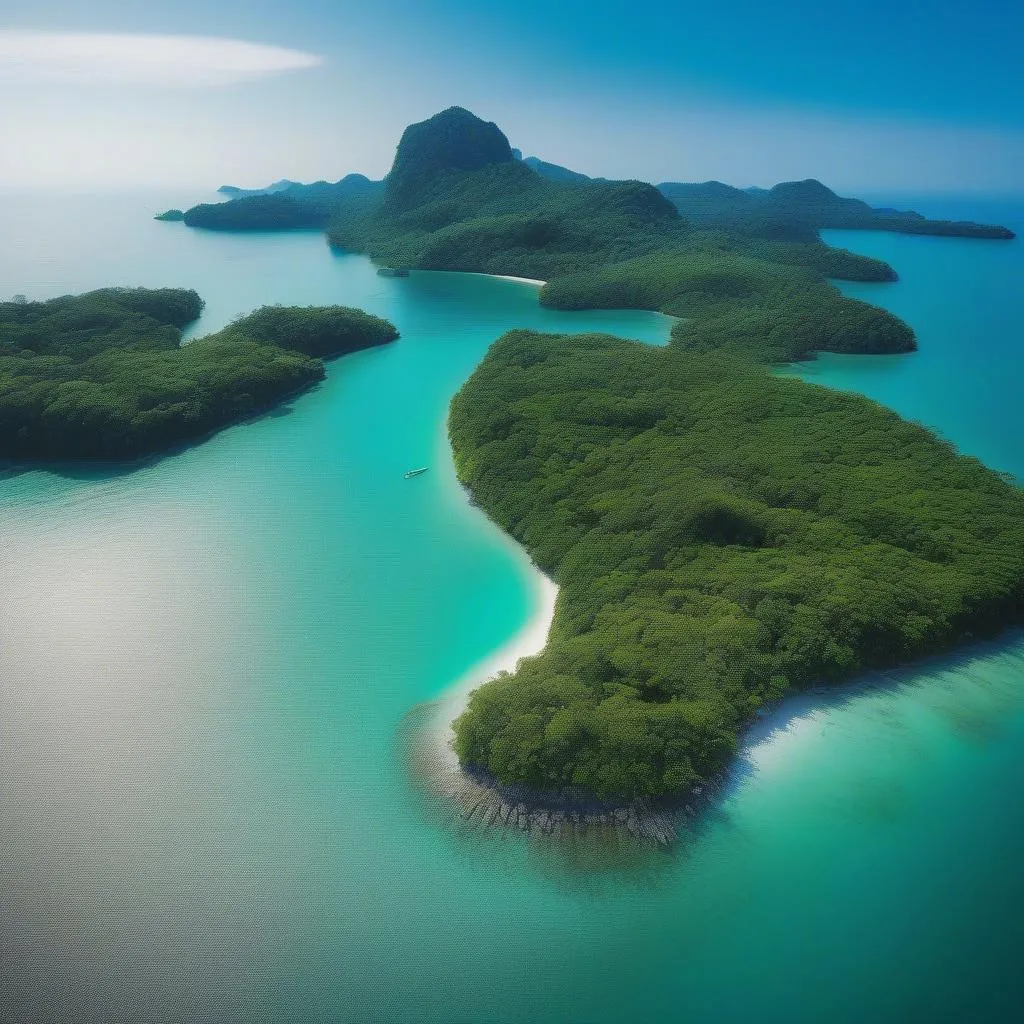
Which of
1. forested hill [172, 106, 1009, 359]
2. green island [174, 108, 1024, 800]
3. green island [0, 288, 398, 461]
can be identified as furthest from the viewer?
forested hill [172, 106, 1009, 359]

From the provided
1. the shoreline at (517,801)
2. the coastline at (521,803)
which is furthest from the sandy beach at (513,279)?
the coastline at (521,803)

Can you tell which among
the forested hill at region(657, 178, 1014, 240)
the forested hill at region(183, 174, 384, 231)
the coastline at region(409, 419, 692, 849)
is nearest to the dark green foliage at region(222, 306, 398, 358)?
the coastline at region(409, 419, 692, 849)

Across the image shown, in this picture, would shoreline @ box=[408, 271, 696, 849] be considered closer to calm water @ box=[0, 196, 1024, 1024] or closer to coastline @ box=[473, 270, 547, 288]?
calm water @ box=[0, 196, 1024, 1024]

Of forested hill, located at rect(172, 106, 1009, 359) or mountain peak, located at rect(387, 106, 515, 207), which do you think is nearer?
forested hill, located at rect(172, 106, 1009, 359)

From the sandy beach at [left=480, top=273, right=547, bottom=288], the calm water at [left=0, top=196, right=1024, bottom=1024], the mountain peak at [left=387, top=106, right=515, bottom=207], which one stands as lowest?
the calm water at [left=0, top=196, right=1024, bottom=1024]

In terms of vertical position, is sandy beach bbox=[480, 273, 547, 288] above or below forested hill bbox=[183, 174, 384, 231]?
below

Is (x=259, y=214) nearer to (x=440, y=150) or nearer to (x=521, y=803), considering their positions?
(x=440, y=150)

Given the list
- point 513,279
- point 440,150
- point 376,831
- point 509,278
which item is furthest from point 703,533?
point 440,150

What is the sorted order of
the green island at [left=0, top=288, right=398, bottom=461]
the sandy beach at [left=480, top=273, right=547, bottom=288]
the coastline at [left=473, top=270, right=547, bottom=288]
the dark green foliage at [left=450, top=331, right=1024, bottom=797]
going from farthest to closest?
the coastline at [left=473, top=270, right=547, bottom=288]
the sandy beach at [left=480, top=273, right=547, bottom=288]
the green island at [left=0, top=288, right=398, bottom=461]
the dark green foliage at [left=450, top=331, right=1024, bottom=797]
